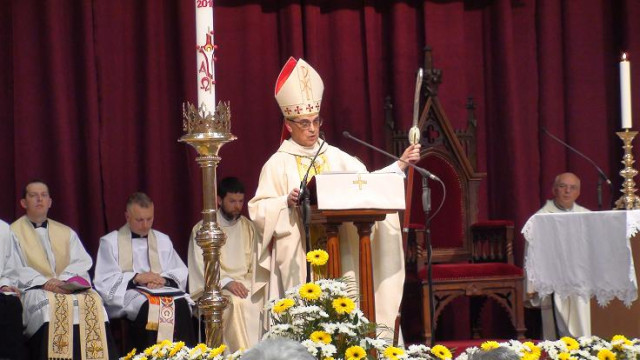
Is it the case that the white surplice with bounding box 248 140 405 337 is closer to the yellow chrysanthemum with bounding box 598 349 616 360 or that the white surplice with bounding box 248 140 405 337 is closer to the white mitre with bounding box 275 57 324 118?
the white mitre with bounding box 275 57 324 118

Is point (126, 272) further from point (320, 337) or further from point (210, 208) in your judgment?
point (320, 337)

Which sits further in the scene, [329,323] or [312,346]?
[329,323]

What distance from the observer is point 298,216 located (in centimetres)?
577

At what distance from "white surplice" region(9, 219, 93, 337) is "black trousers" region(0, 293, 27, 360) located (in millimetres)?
→ 184

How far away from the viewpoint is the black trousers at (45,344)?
6.38m

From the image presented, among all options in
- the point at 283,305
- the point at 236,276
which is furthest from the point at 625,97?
the point at 283,305

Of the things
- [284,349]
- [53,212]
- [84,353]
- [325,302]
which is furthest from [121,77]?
[284,349]

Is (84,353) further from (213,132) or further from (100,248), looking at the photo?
(213,132)

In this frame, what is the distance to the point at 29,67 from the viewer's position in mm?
7516

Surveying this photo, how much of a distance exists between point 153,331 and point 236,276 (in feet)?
2.72

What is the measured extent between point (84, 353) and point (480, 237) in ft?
9.86

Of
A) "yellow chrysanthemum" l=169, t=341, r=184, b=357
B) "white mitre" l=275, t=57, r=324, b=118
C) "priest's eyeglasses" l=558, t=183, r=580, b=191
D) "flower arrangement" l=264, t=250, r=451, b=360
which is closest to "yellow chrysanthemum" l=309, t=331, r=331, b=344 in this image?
"flower arrangement" l=264, t=250, r=451, b=360

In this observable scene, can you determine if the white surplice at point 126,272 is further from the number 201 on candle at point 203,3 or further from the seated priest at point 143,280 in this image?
the number 201 on candle at point 203,3

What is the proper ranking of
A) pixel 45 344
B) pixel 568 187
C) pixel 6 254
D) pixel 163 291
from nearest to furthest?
pixel 45 344 → pixel 6 254 → pixel 163 291 → pixel 568 187
